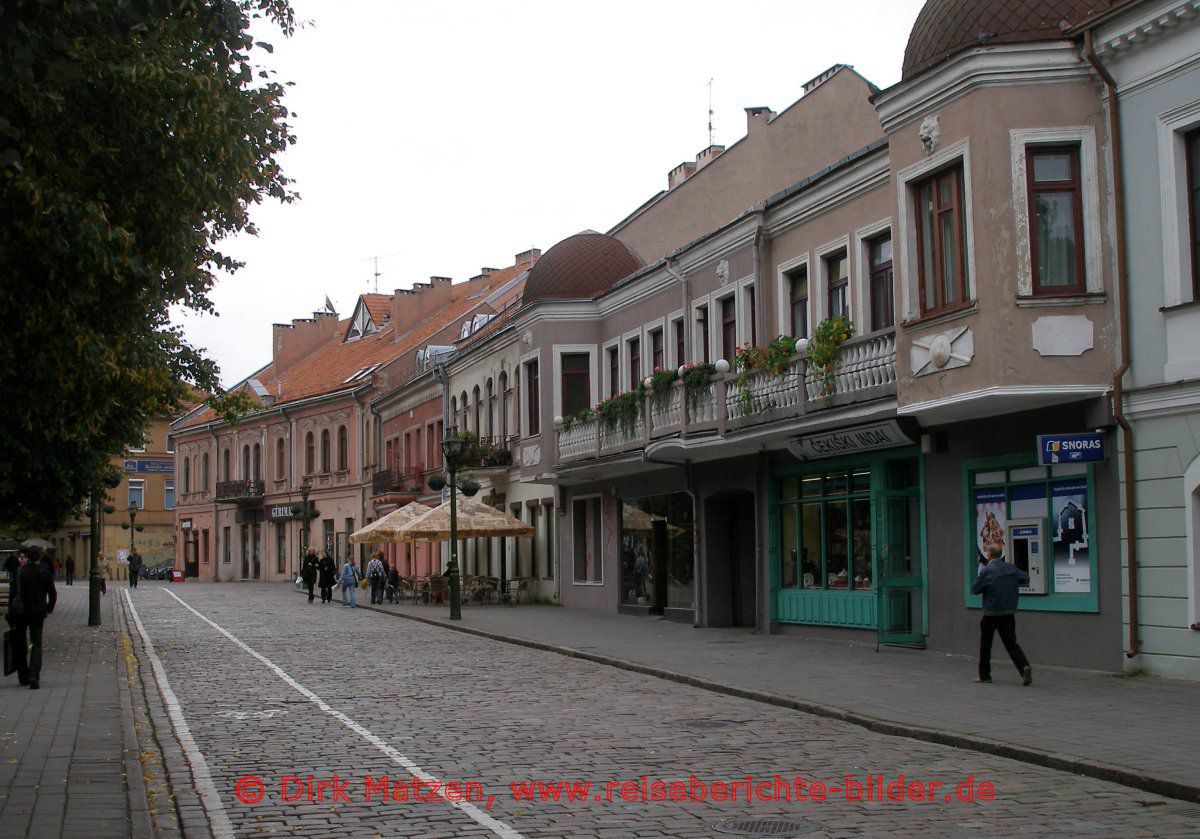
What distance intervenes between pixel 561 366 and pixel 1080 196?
18.0 meters

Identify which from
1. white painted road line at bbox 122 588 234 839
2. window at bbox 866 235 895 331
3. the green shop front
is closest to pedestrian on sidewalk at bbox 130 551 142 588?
white painted road line at bbox 122 588 234 839

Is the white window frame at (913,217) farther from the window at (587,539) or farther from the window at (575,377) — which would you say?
the window at (587,539)

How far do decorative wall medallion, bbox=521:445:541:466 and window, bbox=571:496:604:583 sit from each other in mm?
1507

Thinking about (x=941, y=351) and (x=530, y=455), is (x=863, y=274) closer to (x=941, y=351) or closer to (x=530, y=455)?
(x=941, y=351)

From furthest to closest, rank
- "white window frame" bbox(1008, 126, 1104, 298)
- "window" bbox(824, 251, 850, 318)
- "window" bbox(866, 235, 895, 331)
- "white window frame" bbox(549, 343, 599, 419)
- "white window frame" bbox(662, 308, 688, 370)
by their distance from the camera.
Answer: "white window frame" bbox(549, 343, 599, 419), "white window frame" bbox(662, 308, 688, 370), "window" bbox(824, 251, 850, 318), "window" bbox(866, 235, 895, 331), "white window frame" bbox(1008, 126, 1104, 298)

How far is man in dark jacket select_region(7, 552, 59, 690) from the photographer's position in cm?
1666

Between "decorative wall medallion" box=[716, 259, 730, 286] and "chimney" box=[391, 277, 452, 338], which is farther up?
"chimney" box=[391, 277, 452, 338]

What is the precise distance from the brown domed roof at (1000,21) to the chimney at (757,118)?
1224 centimetres

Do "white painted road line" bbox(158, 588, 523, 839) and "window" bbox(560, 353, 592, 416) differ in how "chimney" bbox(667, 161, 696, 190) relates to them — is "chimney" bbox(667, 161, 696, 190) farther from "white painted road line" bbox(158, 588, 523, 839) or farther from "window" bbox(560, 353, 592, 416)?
"white painted road line" bbox(158, 588, 523, 839)

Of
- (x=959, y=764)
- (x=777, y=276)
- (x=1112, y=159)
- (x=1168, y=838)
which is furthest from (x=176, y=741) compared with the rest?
(x=777, y=276)

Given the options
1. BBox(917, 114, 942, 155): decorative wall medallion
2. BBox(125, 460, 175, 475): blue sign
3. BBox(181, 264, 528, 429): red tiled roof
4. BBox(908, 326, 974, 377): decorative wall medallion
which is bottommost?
BBox(125, 460, 175, 475): blue sign

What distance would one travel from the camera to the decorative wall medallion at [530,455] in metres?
34.6

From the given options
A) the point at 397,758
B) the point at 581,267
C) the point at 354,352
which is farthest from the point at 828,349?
the point at 354,352

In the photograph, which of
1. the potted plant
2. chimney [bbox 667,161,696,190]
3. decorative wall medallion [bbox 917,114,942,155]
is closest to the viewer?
decorative wall medallion [bbox 917,114,942,155]
